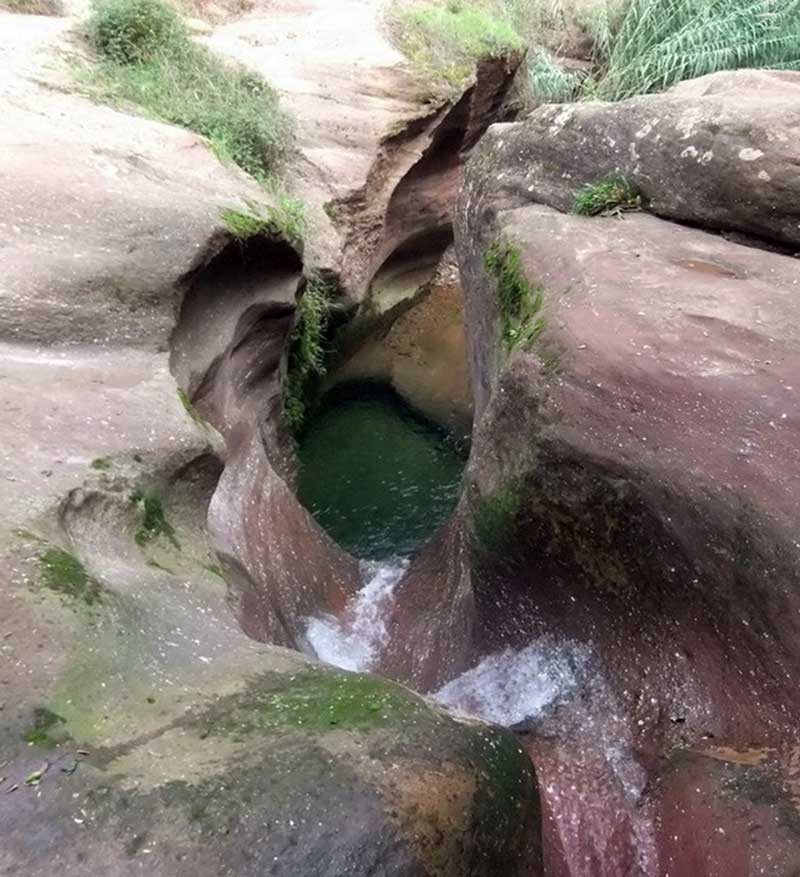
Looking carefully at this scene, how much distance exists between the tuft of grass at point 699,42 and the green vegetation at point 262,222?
7.13 meters

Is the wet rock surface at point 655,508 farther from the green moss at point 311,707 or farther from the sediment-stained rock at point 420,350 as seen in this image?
the sediment-stained rock at point 420,350

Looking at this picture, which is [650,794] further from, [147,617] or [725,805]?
[147,617]

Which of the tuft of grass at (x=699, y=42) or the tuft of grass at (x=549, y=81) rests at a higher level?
the tuft of grass at (x=699, y=42)

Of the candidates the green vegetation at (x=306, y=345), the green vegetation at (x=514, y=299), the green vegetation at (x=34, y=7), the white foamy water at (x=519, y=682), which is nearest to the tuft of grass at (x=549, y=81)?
the green vegetation at (x=34, y=7)

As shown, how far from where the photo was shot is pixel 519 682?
4.32 metres

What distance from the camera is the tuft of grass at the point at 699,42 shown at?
1171 centimetres

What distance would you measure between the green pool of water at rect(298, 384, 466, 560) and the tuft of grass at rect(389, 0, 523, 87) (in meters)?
3.84

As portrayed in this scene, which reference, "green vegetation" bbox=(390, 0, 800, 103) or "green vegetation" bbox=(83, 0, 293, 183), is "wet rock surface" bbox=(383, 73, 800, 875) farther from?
"green vegetation" bbox=(390, 0, 800, 103)

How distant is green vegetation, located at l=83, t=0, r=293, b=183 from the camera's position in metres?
7.48

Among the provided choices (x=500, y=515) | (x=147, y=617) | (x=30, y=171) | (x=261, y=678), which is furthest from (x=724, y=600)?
(x=30, y=171)

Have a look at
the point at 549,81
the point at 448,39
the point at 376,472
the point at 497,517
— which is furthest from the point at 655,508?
the point at 549,81

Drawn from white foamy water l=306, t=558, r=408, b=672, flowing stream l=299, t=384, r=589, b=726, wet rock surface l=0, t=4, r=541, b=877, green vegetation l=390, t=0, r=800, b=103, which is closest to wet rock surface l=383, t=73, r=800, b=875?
flowing stream l=299, t=384, r=589, b=726

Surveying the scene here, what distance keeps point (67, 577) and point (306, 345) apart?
16.9 ft

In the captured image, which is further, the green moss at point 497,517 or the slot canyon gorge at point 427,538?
the green moss at point 497,517
